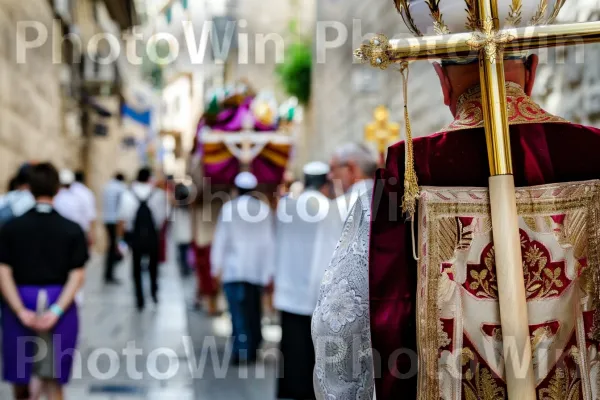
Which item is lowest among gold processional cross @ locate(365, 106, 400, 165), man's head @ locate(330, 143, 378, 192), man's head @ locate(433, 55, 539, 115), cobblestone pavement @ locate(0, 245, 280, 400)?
cobblestone pavement @ locate(0, 245, 280, 400)

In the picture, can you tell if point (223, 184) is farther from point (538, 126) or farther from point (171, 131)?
point (171, 131)

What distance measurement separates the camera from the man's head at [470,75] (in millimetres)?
2322

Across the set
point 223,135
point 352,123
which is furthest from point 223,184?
point 352,123

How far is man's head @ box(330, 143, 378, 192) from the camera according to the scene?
5609 mm

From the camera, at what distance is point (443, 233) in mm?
2211

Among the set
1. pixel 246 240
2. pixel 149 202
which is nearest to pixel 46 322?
pixel 246 240

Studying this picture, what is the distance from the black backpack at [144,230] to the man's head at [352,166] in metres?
6.98

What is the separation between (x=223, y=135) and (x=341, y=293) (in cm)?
915

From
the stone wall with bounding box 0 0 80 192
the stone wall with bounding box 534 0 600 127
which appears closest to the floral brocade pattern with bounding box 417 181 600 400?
the stone wall with bounding box 534 0 600 127

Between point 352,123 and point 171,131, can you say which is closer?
point 352,123

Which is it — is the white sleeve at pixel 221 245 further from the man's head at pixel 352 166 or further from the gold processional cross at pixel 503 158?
the gold processional cross at pixel 503 158

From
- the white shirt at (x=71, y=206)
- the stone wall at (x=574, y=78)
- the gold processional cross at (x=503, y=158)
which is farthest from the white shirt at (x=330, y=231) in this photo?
the white shirt at (x=71, y=206)

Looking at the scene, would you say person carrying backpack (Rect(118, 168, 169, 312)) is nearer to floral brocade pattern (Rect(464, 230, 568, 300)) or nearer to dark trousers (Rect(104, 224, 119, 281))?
dark trousers (Rect(104, 224, 119, 281))

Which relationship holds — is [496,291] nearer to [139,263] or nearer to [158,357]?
[158,357]
